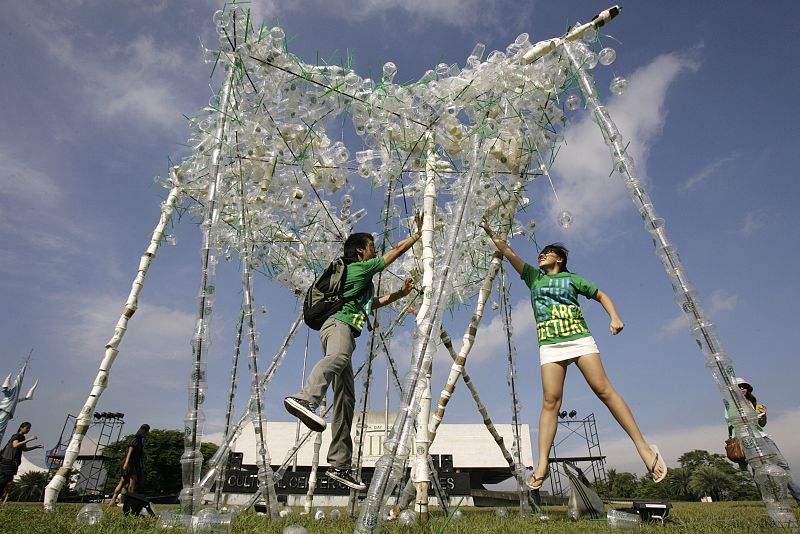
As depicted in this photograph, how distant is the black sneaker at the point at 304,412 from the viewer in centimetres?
306

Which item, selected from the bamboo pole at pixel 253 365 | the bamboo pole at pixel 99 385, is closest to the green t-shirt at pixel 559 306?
the bamboo pole at pixel 253 365

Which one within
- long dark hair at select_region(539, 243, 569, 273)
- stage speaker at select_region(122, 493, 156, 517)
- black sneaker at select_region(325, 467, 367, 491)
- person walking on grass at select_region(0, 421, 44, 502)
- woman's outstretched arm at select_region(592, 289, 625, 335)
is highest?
long dark hair at select_region(539, 243, 569, 273)

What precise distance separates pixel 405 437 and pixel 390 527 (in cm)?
65

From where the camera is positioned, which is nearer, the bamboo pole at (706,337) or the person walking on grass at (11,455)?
the bamboo pole at (706,337)

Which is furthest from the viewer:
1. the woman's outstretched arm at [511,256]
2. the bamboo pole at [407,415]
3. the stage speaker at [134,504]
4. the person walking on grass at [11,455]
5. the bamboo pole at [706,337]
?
the person walking on grass at [11,455]

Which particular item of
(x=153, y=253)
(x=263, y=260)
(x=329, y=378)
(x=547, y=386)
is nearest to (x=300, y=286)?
(x=263, y=260)

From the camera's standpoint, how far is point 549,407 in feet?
11.9

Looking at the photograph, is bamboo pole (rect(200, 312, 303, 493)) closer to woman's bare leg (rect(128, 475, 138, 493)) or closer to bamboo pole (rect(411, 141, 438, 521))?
bamboo pole (rect(411, 141, 438, 521))

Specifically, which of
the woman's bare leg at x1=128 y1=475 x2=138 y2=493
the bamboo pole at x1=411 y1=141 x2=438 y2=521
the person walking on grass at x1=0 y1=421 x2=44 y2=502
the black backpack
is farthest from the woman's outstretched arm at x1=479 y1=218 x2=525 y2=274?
the person walking on grass at x1=0 y1=421 x2=44 y2=502

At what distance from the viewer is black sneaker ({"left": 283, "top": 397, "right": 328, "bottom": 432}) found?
3062 millimetres

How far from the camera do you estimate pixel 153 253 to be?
571 cm

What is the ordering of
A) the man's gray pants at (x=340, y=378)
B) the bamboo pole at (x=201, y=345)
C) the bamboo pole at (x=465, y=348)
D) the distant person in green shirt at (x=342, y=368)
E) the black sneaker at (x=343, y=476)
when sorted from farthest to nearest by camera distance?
the bamboo pole at (x=465, y=348) < the black sneaker at (x=343, y=476) < the man's gray pants at (x=340, y=378) < the distant person in green shirt at (x=342, y=368) < the bamboo pole at (x=201, y=345)

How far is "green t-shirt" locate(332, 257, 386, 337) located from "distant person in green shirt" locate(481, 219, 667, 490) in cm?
138

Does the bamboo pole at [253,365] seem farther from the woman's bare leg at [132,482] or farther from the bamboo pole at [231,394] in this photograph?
the woman's bare leg at [132,482]
